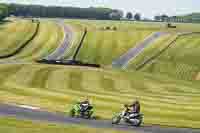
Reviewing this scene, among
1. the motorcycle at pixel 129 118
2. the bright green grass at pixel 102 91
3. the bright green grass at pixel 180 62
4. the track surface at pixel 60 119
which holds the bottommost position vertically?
the bright green grass at pixel 180 62

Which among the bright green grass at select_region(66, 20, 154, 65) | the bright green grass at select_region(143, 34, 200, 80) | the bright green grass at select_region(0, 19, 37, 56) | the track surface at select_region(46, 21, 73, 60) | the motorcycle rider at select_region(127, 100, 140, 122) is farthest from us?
the bright green grass at select_region(0, 19, 37, 56)

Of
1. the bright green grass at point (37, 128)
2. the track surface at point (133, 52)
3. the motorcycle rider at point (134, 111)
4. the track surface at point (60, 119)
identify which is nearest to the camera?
the bright green grass at point (37, 128)

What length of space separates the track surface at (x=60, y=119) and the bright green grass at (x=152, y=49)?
202 ft

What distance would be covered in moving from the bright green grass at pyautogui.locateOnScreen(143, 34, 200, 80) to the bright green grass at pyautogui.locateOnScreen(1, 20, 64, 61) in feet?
87.4

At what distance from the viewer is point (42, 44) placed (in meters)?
136

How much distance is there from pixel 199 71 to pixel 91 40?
42.4 m

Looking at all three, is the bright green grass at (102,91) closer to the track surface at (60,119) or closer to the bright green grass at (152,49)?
the track surface at (60,119)

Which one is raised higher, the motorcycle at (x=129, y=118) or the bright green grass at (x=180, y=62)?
the motorcycle at (x=129, y=118)

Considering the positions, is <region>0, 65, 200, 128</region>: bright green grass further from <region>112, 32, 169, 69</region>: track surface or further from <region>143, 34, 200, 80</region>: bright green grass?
<region>112, 32, 169, 69</region>: track surface

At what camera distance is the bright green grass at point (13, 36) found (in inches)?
5025

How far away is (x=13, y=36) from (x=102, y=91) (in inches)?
3369

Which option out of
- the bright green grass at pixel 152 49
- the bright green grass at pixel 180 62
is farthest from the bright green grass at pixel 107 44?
the bright green grass at pixel 180 62

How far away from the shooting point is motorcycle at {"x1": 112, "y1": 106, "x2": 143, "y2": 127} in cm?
3897

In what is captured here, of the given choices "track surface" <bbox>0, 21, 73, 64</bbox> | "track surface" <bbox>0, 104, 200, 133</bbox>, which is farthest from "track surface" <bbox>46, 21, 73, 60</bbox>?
"track surface" <bbox>0, 104, 200, 133</bbox>
